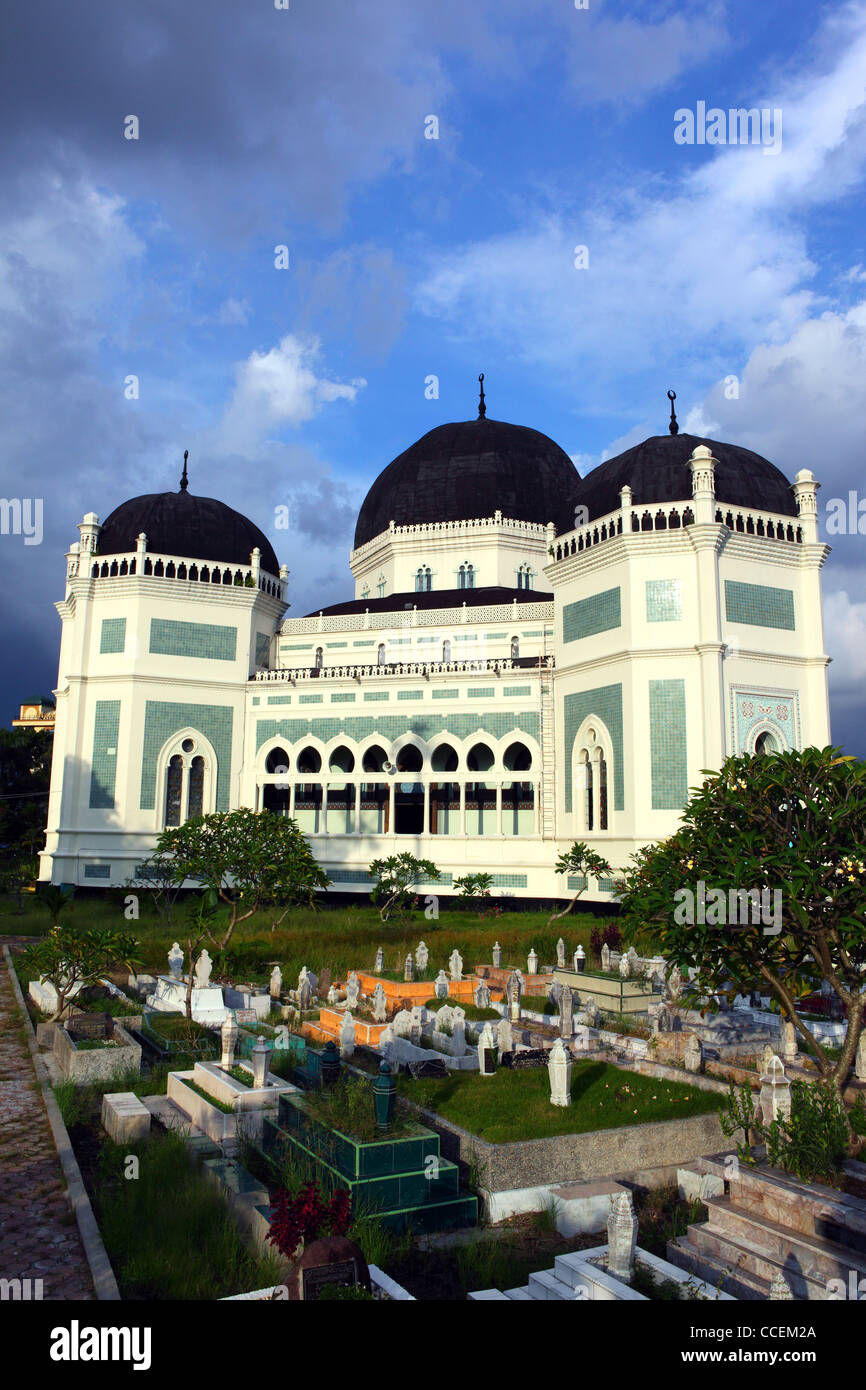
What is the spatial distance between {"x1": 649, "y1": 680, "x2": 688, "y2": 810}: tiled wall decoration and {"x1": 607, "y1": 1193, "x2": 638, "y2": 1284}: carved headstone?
75.4ft

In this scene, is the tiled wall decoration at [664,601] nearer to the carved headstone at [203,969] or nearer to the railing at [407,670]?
the railing at [407,670]

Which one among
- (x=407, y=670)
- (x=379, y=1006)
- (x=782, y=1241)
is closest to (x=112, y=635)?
(x=407, y=670)

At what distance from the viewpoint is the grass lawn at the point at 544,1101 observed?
37.7 feet

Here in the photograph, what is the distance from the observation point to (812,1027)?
18.1 meters

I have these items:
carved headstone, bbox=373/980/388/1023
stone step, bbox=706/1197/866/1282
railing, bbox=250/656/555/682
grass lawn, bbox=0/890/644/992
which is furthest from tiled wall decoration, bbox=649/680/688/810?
stone step, bbox=706/1197/866/1282

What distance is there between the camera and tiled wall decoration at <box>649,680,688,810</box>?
30.7m

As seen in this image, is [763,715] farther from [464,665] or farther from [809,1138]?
[809,1138]

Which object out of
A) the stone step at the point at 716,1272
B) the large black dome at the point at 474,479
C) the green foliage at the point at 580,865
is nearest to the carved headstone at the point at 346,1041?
the stone step at the point at 716,1272

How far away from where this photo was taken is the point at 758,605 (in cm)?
3253

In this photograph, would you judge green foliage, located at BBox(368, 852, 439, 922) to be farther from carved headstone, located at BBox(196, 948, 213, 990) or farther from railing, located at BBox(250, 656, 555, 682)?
carved headstone, located at BBox(196, 948, 213, 990)

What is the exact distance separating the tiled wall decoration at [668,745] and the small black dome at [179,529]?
19.3 metres

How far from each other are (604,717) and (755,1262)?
82.0ft
